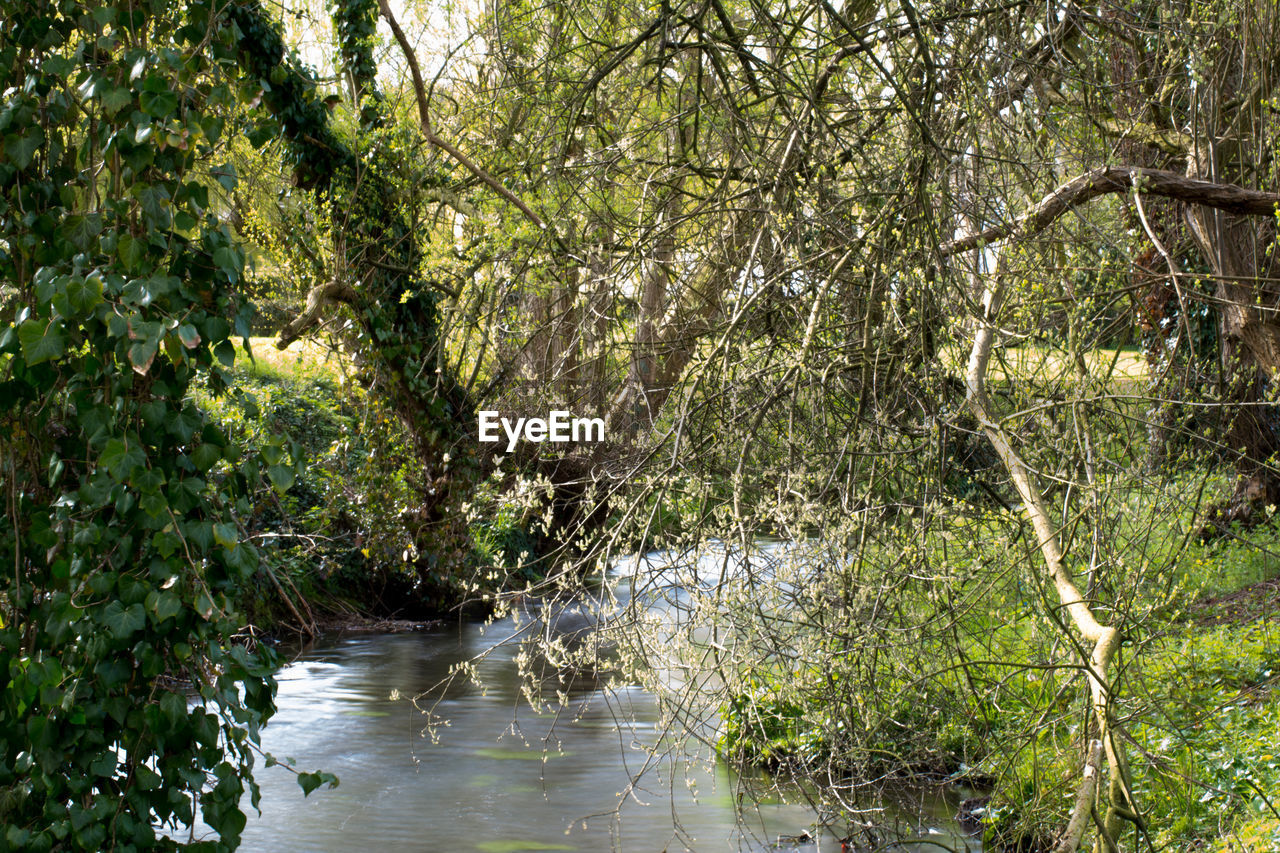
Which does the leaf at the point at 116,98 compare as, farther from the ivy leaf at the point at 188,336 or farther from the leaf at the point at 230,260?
the ivy leaf at the point at 188,336

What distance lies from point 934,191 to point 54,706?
3.28m

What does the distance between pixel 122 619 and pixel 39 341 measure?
77 cm

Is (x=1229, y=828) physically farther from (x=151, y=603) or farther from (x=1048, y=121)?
(x=151, y=603)

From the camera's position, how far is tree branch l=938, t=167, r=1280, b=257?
431 centimetres

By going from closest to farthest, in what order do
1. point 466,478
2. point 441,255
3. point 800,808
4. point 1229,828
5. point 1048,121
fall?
point 1229,828 → point 1048,121 → point 800,808 → point 441,255 → point 466,478

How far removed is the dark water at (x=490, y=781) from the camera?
5.70 m

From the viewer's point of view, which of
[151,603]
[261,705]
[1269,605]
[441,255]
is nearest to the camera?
[151,603]

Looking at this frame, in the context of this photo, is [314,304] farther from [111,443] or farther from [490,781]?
[111,443]

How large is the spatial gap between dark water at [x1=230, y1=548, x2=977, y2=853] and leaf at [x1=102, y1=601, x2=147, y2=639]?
162 centimetres

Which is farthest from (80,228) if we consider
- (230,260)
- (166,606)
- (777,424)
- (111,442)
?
(777,424)

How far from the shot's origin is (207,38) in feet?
9.98

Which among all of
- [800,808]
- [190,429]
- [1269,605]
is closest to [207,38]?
[190,429]

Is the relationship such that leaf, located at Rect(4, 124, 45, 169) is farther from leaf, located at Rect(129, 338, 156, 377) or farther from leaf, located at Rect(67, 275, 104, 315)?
leaf, located at Rect(129, 338, 156, 377)

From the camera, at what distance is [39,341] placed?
2.83m
